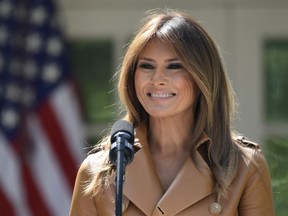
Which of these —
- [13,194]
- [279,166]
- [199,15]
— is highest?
[199,15]

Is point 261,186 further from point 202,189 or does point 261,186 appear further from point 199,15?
point 199,15

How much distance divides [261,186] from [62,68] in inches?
136

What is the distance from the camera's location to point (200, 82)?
3.90 m

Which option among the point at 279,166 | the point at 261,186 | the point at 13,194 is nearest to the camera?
the point at 261,186

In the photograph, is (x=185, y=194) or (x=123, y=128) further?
(x=185, y=194)

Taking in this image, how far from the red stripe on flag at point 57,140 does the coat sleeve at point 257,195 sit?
3.28 m

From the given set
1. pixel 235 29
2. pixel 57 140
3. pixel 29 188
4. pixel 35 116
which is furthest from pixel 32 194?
pixel 235 29

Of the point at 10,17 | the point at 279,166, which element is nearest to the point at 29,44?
the point at 10,17

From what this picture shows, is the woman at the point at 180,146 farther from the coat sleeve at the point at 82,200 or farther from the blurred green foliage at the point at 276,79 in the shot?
the blurred green foliage at the point at 276,79

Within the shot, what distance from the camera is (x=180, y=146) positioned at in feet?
13.3

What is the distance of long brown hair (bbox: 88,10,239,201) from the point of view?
3893mm

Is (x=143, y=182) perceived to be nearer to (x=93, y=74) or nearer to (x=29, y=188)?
(x=29, y=188)

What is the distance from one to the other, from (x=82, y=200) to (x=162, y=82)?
1.60 ft

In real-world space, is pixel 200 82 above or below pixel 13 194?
above
